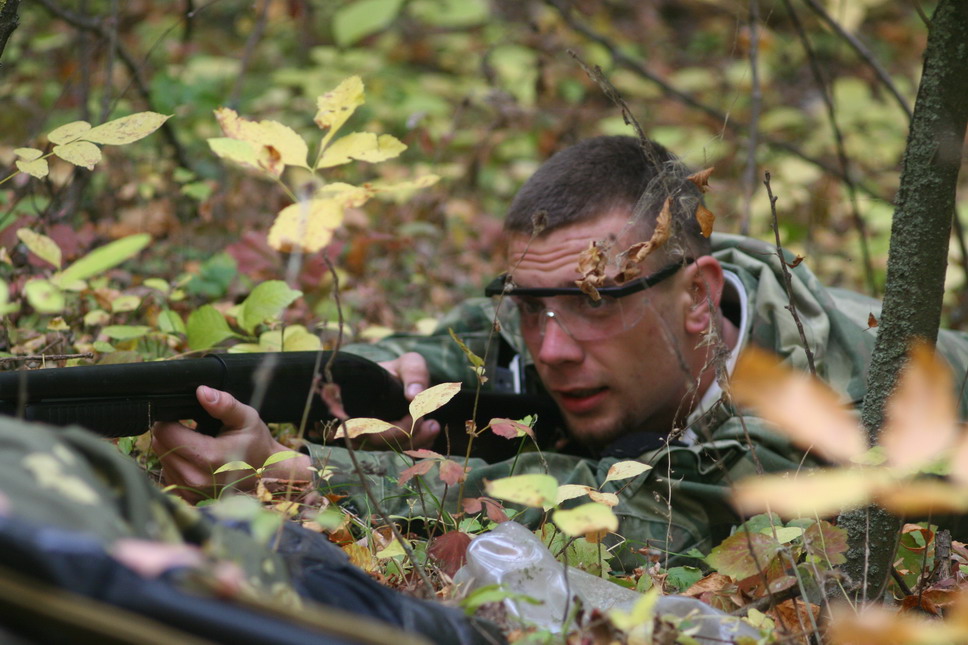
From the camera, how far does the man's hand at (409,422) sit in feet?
9.14

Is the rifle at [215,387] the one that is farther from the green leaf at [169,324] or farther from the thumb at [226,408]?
the green leaf at [169,324]

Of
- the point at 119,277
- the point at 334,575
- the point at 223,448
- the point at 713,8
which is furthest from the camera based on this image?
the point at 713,8

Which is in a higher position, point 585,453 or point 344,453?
point 344,453

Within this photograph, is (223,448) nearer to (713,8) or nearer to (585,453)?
(585,453)

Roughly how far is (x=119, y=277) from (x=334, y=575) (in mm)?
2292

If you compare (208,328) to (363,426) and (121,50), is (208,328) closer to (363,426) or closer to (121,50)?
(363,426)

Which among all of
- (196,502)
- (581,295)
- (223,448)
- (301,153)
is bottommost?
(196,502)

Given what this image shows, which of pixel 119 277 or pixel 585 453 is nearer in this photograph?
pixel 585 453

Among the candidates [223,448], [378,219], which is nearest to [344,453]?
[223,448]

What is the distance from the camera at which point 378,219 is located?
481cm

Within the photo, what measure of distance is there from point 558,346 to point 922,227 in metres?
1.21

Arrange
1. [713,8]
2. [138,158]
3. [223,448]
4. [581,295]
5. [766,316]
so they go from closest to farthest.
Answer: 1. [223,448]
2. [581,295]
3. [766,316]
4. [138,158]
5. [713,8]

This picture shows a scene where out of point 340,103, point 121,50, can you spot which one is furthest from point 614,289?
point 121,50

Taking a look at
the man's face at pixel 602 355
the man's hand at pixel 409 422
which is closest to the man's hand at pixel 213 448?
the man's hand at pixel 409 422
